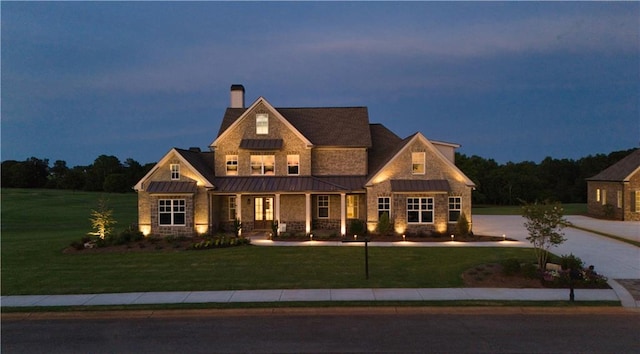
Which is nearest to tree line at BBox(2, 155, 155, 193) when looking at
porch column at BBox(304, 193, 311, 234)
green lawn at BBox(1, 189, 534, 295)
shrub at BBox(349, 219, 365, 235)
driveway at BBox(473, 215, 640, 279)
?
green lawn at BBox(1, 189, 534, 295)

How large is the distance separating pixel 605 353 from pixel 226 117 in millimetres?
27821

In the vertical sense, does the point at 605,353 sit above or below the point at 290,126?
below

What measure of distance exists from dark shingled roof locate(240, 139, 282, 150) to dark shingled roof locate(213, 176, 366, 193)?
2.13 meters

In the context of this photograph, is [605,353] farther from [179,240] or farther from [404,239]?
[179,240]

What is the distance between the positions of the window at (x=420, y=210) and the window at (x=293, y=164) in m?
8.00

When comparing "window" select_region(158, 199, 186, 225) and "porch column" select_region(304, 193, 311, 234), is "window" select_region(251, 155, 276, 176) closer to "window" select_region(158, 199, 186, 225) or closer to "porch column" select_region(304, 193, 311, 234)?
"porch column" select_region(304, 193, 311, 234)

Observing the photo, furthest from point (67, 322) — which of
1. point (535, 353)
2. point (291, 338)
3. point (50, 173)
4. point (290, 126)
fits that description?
point (50, 173)

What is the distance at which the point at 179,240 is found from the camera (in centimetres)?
2517

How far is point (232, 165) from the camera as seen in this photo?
29.6 meters

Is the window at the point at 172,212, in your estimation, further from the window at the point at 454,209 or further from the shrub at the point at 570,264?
the shrub at the point at 570,264

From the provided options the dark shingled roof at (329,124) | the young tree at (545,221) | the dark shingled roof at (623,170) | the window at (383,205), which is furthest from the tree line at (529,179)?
the young tree at (545,221)

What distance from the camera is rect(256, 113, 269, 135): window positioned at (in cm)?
2930

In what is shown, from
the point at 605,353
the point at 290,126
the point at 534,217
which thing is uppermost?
the point at 290,126

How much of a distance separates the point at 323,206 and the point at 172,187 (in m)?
10.3
